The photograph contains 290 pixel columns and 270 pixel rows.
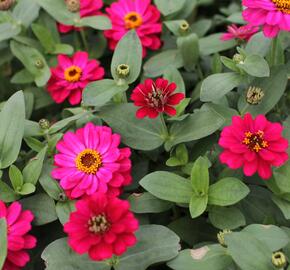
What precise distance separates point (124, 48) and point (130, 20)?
0.30 m

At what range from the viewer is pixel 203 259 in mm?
1252

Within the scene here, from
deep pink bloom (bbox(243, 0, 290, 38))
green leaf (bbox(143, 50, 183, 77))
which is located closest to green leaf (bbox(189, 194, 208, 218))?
deep pink bloom (bbox(243, 0, 290, 38))

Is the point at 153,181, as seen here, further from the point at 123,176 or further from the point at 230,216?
the point at 230,216

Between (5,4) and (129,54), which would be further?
(5,4)

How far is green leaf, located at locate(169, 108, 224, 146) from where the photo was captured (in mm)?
1412

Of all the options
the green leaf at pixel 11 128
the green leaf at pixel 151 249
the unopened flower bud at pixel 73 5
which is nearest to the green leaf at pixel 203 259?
the green leaf at pixel 151 249

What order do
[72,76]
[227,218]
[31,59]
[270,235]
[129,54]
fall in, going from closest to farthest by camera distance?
[270,235], [227,218], [129,54], [72,76], [31,59]

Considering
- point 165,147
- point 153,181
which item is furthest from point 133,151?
Result: point 153,181

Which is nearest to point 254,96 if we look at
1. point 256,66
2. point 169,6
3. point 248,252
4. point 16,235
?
point 256,66

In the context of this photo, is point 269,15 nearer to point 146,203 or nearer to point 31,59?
point 146,203

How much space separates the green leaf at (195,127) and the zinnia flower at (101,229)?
36 centimetres

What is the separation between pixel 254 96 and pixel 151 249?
1.49 feet

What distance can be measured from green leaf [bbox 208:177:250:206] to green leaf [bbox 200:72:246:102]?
0.79 feet

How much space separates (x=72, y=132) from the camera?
4.96 feet
